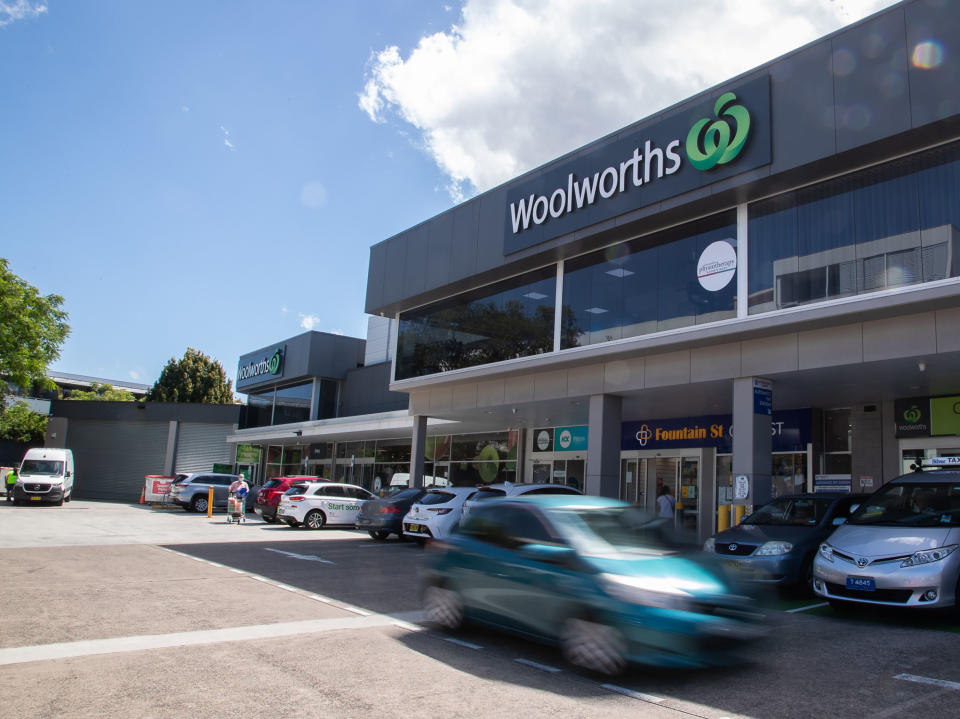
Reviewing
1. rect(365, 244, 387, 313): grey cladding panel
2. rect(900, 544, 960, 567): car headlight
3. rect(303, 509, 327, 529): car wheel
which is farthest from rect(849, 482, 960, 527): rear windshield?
rect(365, 244, 387, 313): grey cladding panel

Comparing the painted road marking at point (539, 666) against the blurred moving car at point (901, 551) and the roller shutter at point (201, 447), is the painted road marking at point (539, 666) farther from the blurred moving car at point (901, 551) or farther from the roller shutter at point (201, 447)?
the roller shutter at point (201, 447)

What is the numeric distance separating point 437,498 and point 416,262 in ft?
26.3

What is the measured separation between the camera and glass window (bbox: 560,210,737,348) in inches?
555

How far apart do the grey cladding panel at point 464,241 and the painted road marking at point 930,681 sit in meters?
14.8

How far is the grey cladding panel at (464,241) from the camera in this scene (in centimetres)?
1984

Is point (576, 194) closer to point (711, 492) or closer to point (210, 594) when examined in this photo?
point (711, 492)

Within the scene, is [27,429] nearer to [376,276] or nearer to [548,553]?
[376,276]

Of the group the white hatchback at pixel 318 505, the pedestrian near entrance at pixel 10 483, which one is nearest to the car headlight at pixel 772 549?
the white hatchback at pixel 318 505

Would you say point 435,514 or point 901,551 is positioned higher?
point 901,551

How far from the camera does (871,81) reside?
11508 mm

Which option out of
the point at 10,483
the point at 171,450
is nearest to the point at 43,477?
the point at 10,483

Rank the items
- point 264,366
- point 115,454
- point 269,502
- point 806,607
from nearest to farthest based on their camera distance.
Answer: point 806,607
point 269,502
point 264,366
point 115,454

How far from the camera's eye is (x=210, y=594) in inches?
371

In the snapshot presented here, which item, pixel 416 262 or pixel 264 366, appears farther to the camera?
pixel 264 366
